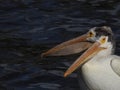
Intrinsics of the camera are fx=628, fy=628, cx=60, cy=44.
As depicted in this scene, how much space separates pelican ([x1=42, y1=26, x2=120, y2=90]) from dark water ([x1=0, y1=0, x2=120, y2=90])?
108 centimetres

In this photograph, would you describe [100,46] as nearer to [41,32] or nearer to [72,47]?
[72,47]

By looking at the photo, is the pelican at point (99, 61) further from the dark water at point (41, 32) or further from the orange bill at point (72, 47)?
the dark water at point (41, 32)

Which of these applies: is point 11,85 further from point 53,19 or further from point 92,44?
point 53,19

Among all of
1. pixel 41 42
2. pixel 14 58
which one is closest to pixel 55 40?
Result: pixel 41 42

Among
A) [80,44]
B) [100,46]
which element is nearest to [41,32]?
[80,44]

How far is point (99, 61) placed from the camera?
31.3 feet

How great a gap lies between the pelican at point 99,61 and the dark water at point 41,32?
3.55 feet

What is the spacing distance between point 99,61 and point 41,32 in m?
3.36

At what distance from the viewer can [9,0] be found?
14289 millimetres

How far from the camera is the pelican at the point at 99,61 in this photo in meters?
9.38

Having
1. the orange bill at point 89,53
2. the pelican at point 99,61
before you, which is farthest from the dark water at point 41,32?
the orange bill at point 89,53

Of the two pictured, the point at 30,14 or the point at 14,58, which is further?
the point at 30,14

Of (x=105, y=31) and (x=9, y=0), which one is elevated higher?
(x=105, y=31)

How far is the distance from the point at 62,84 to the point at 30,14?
3.38 metres
